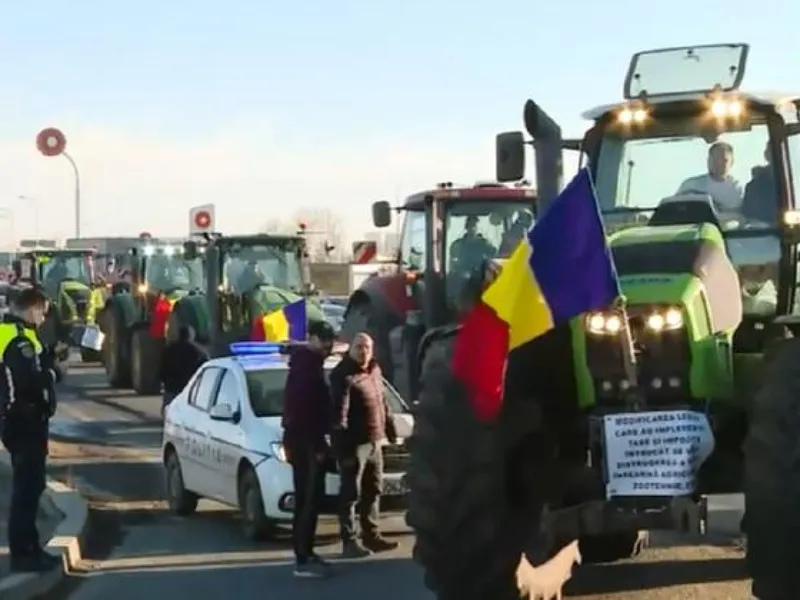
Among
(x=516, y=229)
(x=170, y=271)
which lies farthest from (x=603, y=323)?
(x=170, y=271)

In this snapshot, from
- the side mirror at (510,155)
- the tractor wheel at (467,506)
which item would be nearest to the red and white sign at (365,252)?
the side mirror at (510,155)

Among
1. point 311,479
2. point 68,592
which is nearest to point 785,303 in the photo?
point 311,479

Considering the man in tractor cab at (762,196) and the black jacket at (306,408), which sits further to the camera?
the black jacket at (306,408)

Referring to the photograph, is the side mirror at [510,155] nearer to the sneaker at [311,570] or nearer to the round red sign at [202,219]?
the sneaker at [311,570]

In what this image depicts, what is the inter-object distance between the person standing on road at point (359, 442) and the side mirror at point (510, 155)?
2865 millimetres

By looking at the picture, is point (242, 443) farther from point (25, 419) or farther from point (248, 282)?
point (248, 282)

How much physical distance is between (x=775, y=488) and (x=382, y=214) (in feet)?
38.7

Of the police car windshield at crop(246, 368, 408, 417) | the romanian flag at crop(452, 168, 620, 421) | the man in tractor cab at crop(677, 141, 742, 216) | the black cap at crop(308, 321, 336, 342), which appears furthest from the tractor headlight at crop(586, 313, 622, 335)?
the police car windshield at crop(246, 368, 408, 417)

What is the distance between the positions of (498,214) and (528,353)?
933 cm

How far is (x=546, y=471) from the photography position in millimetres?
8547

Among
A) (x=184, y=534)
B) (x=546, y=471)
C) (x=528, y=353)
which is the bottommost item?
(x=184, y=534)

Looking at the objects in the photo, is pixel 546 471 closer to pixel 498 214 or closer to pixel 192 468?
pixel 192 468

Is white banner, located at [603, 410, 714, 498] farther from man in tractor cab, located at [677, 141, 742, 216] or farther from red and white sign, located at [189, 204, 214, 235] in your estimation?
red and white sign, located at [189, 204, 214, 235]

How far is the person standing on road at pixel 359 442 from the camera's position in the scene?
1260cm
